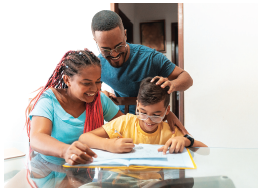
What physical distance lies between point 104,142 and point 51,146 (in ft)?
0.76

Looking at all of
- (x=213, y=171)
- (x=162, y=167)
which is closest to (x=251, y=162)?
(x=213, y=171)

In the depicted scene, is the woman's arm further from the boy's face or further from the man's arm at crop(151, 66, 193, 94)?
the man's arm at crop(151, 66, 193, 94)

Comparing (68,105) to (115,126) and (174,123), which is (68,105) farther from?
A: (174,123)

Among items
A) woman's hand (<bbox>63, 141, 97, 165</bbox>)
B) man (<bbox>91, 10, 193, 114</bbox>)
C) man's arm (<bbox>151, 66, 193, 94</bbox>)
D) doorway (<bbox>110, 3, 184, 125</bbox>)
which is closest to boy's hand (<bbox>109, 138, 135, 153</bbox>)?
woman's hand (<bbox>63, 141, 97, 165</bbox>)

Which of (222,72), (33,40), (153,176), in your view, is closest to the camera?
(153,176)

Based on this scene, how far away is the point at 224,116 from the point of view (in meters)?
2.15

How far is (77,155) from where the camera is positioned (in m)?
0.78

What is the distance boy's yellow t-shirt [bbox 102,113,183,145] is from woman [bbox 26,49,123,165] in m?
0.12

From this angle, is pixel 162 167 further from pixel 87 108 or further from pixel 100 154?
pixel 87 108

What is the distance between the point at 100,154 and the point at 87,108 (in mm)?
366

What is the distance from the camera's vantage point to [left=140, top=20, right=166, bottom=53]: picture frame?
3.82 m

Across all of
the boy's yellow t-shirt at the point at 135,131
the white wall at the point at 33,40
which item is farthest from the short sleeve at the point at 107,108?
the white wall at the point at 33,40

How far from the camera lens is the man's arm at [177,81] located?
3.57 ft

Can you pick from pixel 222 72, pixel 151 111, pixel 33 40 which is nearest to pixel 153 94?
pixel 151 111
